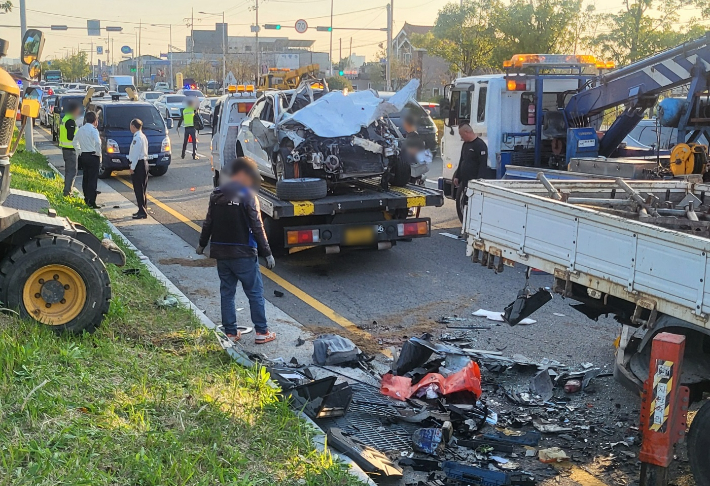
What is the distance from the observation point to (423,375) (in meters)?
6.49

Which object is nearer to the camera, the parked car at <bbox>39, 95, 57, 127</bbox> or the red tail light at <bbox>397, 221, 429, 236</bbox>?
the red tail light at <bbox>397, 221, 429, 236</bbox>

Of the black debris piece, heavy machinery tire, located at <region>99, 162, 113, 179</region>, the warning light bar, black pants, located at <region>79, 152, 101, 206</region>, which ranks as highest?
the warning light bar

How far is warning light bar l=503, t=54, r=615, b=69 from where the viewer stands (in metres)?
13.0

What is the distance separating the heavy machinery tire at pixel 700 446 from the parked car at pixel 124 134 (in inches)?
661

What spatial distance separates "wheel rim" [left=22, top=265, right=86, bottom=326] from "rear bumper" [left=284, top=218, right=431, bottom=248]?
11.9 feet

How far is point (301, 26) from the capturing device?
151 ft

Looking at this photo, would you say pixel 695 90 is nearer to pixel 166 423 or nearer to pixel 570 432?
pixel 570 432

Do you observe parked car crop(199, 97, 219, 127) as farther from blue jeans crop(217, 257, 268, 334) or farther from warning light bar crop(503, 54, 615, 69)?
blue jeans crop(217, 257, 268, 334)

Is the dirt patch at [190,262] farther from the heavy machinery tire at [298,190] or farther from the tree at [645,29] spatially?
the tree at [645,29]

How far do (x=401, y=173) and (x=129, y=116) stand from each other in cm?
1139

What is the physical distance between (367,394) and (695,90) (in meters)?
7.45

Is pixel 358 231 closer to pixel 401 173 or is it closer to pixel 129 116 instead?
pixel 401 173

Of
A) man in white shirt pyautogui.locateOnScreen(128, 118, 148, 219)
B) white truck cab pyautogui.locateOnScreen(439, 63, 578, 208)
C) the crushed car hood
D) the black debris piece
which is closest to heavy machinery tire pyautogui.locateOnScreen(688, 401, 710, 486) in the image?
the black debris piece

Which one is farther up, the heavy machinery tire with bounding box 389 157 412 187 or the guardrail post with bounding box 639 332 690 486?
the heavy machinery tire with bounding box 389 157 412 187
